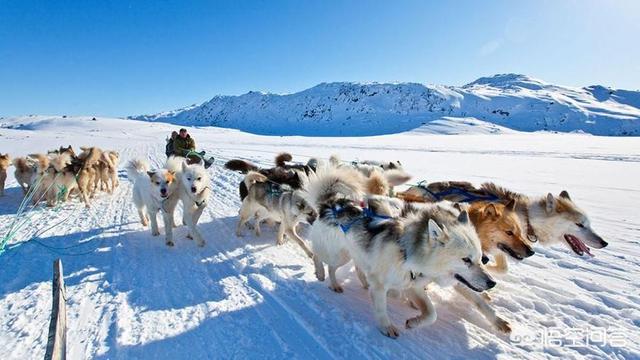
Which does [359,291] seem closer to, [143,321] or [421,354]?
[421,354]

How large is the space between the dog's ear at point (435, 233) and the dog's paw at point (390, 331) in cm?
90

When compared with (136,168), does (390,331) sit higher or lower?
lower

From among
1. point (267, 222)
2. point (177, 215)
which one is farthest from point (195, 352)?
point (177, 215)

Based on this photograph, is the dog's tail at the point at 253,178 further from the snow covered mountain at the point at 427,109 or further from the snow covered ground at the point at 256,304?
the snow covered mountain at the point at 427,109

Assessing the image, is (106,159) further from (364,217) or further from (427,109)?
(427,109)

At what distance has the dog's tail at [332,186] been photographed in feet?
13.5

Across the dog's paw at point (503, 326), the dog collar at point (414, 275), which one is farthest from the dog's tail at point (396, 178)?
the dog's paw at point (503, 326)

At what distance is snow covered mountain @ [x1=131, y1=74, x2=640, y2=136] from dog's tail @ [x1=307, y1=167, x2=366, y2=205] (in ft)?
341

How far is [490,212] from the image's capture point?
12.1 ft

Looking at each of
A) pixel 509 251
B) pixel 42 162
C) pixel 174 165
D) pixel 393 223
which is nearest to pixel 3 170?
pixel 42 162

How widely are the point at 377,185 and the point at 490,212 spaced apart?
1583mm

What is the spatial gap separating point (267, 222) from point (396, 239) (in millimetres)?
3690

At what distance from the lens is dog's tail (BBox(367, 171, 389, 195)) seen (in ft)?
15.9

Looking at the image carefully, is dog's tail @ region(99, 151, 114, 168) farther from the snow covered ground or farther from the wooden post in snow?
the wooden post in snow
